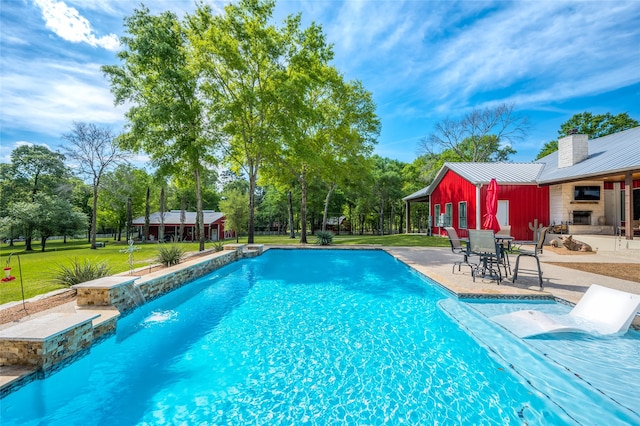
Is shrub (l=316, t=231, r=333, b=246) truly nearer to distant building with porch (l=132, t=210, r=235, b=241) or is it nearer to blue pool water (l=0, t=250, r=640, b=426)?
blue pool water (l=0, t=250, r=640, b=426)

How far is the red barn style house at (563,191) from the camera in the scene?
1223 cm

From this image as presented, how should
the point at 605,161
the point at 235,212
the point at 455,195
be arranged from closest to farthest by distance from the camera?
the point at 605,161 → the point at 455,195 → the point at 235,212

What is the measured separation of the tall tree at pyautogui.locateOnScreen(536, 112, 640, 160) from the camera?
2859 cm

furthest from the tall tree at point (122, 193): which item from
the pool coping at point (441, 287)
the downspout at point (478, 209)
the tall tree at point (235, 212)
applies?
the downspout at point (478, 209)

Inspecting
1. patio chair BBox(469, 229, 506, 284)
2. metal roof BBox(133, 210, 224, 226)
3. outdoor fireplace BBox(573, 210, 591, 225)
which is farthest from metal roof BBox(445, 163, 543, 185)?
metal roof BBox(133, 210, 224, 226)

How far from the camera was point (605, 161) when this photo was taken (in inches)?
436

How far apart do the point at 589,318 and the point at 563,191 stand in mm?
12732

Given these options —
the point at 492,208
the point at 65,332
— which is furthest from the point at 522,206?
the point at 65,332

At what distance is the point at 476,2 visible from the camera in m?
9.84

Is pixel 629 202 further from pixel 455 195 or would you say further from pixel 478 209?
pixel 455 195

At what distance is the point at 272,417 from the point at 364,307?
11.0 feet

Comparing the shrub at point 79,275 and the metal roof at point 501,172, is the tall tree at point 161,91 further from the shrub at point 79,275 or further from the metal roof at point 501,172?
the metal roof at point 501,172

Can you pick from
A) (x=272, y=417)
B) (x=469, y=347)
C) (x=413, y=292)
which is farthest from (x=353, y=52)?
(x=272, y=417)

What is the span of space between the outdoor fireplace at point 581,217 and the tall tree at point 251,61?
49.9ft
